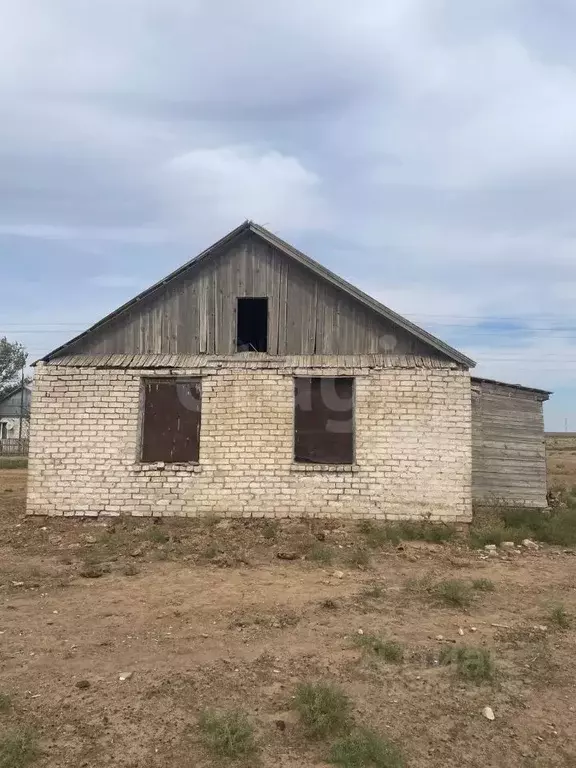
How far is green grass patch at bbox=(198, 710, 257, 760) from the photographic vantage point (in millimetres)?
3428

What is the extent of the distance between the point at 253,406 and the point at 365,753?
22.9 ft

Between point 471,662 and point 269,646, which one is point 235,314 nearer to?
point 269,646

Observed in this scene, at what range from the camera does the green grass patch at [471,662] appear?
14.7ft

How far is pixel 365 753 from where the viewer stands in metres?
3.40

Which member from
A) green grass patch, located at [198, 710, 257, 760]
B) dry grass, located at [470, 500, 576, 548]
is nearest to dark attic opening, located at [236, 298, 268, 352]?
dry grass, located at [470, 500, 576, 548]

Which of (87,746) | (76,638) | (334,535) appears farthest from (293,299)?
(87,746)

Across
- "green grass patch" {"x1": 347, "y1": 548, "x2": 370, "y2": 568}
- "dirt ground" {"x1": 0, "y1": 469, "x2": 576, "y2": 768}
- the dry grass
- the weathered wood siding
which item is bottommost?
"dirt ground" {"x1": 0, "y1": 469, "x2": 576, "y2": 768}

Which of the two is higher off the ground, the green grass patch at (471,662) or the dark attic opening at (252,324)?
the dark attic opening at (252,324)


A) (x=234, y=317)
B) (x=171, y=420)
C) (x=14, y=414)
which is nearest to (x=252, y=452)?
(x=171, y=420)

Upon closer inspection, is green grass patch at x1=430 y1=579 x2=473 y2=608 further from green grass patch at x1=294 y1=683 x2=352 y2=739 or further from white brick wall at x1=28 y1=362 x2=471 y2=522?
white brick wall at x1=28 y1=362 x2=471 y2=522

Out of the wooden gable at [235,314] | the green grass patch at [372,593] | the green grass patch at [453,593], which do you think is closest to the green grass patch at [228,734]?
the green grass patch at [372,593]

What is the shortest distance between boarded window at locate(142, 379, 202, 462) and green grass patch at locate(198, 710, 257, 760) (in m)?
6.52

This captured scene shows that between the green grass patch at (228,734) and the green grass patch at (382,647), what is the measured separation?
147cm

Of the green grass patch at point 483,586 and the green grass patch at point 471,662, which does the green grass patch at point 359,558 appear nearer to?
the green grass patch at point 483,586
